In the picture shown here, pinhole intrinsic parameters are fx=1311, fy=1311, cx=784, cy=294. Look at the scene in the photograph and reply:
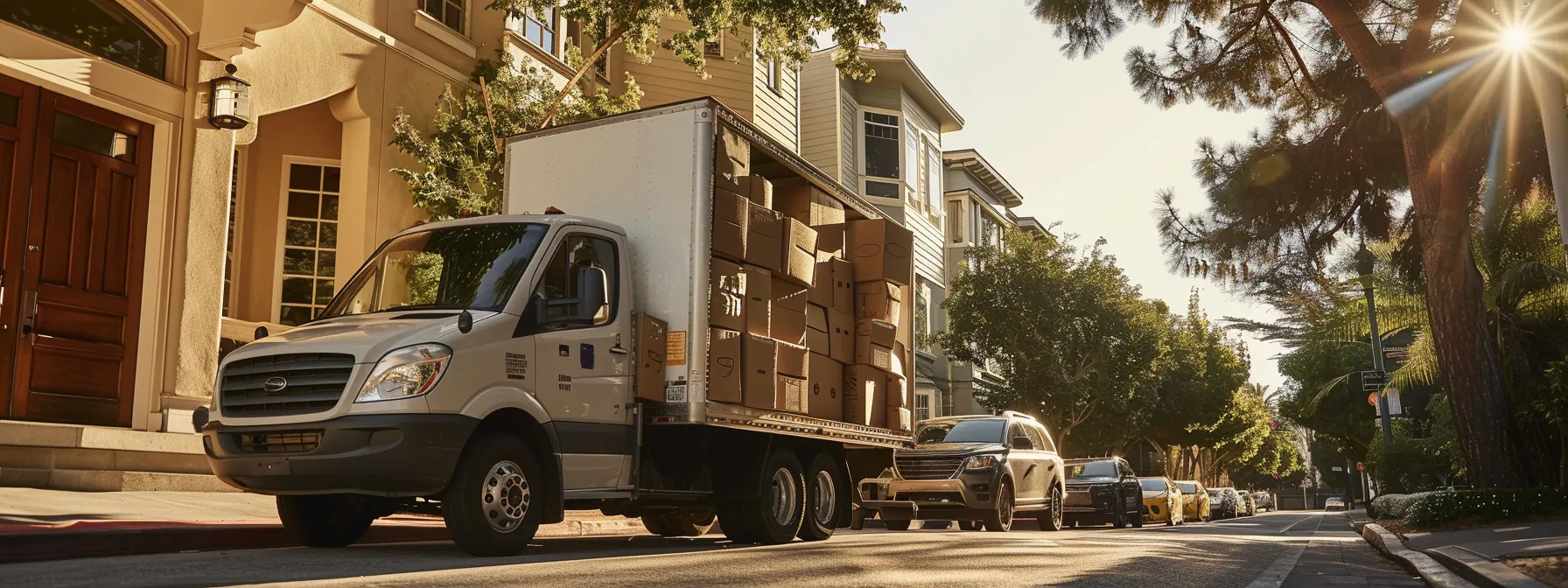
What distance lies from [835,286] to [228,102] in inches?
250

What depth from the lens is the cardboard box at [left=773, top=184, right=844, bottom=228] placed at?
11.8 metres

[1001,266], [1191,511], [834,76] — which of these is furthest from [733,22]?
[1191,511]

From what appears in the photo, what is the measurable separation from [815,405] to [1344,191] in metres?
11.1

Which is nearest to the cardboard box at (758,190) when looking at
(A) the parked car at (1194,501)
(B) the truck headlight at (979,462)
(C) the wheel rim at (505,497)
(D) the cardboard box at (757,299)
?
(D) the cardboard box at (757,299)

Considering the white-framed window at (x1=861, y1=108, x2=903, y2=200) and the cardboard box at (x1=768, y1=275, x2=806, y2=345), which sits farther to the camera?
the white-framed window at (x1=861, y1=108, x2=903, y2=200)

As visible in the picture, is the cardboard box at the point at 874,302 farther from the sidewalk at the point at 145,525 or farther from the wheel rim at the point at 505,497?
the wheel rim at the point at 505,497

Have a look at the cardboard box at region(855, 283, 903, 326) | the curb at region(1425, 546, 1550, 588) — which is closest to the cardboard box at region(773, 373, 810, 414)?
the cardboard box at region(855, 283, 903, 326)

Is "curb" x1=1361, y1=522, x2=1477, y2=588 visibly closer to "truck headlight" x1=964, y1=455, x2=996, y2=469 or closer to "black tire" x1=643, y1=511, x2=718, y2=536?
"truck headlight" x1=964, y1=455, x2=996, y2=469

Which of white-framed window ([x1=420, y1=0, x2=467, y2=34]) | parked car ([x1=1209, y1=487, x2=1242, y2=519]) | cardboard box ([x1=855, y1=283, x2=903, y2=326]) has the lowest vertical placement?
parked car ([x1=1209, y1=487, x2=1242, y2=519])

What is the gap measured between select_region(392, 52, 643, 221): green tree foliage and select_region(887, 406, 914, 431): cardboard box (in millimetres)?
4727

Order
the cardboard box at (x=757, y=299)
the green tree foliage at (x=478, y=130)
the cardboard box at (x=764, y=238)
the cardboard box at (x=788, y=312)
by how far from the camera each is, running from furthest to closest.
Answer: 1. the green tree foliage at (x=478, y=130)
2. the cardboard box at (x=788, y=312)
3. the cardboard box at (x=764, y=238)
4. the cardboard box at (x=757, y=299)

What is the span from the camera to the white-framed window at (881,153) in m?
34.0

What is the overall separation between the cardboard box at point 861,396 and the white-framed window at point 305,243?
7356 millimetres

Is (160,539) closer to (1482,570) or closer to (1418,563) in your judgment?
(1482,570)
